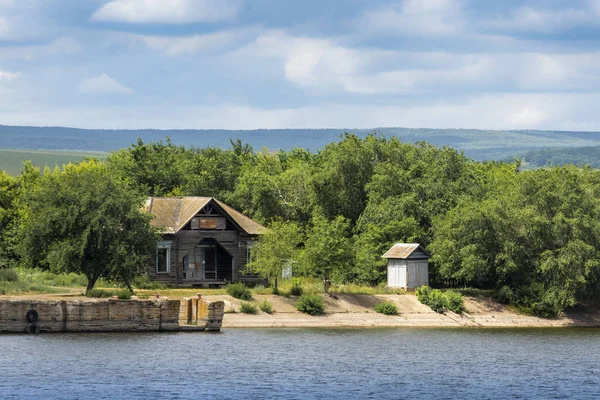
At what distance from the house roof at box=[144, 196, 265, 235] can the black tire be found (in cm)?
1899

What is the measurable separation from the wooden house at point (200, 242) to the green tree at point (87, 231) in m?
7.17

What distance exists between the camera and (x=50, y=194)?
223ft

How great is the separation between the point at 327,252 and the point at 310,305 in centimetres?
490

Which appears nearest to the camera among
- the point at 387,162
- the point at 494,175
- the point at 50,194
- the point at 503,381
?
the point at 503,381

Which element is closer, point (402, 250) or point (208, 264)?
point (402, 250)

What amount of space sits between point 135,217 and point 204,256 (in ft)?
37.4

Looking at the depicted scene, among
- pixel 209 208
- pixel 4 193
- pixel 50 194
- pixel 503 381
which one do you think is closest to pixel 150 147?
A: pixel 4 193

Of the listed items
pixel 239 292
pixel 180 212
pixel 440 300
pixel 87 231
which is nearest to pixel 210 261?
pixel 180 212

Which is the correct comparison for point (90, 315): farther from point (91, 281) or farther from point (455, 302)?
point (455, 302)

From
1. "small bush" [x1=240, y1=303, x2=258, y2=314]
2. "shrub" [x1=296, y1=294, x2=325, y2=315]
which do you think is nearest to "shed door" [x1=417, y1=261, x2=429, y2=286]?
"shrub" [x1=296, y1=294, x2=325, y2=315]

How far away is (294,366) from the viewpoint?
163 feet

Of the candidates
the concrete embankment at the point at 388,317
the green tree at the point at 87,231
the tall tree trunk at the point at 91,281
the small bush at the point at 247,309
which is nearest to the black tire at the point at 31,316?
the green tree at the point at 87,231

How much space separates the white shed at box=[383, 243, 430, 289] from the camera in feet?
251

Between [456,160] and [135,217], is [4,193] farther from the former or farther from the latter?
[456,160]
